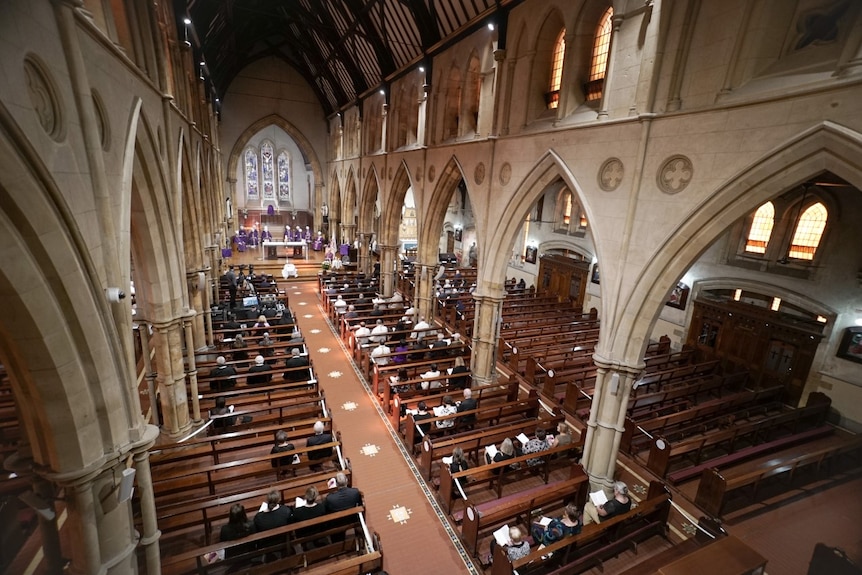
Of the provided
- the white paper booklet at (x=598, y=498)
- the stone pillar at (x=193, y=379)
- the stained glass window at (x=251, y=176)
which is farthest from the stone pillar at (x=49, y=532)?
the stained glass window at (x=251, y=176)

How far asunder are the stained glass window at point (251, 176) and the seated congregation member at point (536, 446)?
29883 millimetres

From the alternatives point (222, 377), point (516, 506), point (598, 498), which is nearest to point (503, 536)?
point (516, 506)

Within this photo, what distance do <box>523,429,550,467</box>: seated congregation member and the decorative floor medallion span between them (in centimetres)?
253

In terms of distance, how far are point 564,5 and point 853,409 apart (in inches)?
473

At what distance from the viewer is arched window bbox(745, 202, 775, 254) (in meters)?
12.0

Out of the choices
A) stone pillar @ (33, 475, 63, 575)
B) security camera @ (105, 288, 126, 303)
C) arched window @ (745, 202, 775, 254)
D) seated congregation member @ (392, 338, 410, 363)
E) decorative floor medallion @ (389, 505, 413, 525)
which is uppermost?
arched window @ (745, 202, 775, 254)

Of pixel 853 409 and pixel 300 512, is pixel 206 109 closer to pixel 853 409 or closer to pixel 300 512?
pixel 300 512

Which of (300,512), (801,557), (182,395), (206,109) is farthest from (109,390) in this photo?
(206,109)

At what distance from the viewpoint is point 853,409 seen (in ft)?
33.1

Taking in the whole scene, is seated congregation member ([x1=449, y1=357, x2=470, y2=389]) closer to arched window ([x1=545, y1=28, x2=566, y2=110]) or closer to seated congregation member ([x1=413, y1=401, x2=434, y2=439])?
seated congregation member ([x1=413, y1=401, x2=434, y2=439])

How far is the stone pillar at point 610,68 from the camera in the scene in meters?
7.01

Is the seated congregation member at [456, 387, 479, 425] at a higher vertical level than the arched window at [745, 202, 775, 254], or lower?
lower

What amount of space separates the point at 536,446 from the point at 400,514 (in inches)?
114

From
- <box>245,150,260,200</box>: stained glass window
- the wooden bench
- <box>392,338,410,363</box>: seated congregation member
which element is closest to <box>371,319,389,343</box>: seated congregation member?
<box>392,338,410,363</box>: seated congregation member
